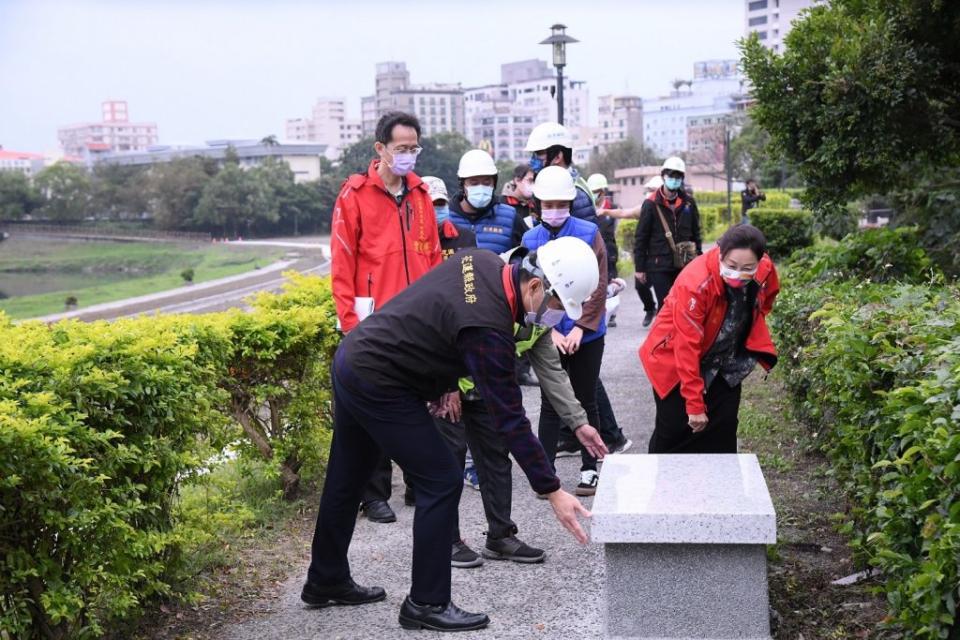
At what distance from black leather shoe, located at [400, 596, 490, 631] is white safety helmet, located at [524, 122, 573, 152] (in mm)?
3328

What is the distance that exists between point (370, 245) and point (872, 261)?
4.58 meters

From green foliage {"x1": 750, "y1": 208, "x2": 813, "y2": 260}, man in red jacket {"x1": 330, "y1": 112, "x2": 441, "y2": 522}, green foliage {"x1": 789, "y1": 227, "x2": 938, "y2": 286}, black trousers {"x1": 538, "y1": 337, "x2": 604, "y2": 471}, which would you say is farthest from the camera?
green foliage {"x1": 750, "y1": 208, "x2": 813, "y2": 260}

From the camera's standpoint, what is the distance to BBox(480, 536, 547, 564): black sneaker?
5516 mm

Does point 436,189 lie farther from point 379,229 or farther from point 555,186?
point 379,229

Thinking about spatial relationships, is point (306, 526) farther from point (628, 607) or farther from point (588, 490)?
point (628, 607)

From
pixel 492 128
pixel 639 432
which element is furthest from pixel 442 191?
pixel 492 128

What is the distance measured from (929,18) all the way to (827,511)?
4018 mm

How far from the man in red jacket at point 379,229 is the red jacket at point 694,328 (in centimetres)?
138

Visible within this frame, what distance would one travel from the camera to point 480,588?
17.1ft

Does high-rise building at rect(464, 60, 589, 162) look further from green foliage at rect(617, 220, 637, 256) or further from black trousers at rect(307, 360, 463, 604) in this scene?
black trousers at rect(307, 360, 463, 604)

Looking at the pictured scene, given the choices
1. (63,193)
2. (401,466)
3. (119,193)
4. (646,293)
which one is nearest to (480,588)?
(401,466)

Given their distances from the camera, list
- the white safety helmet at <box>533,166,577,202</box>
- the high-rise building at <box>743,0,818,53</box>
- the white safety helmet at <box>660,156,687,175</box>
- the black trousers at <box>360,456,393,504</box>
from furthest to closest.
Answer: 1. the high-rise building at <box>743,0,818,53</box>
2. the white safety helmet at <box>660,156,687,175</box>
3. the black trousers at <box>360,456,393,504</box>
4. the white safety helmet at <box>533,166,577,202</box>

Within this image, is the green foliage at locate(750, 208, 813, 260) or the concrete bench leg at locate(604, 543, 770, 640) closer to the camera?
the concrete bench leg at locate(604, 543, 770, 640)

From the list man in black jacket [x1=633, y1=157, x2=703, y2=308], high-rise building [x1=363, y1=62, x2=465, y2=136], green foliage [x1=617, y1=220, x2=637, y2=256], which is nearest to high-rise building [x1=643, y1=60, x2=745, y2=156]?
high-rise building [x1=363, y1=62, x2=465, y2=136]
